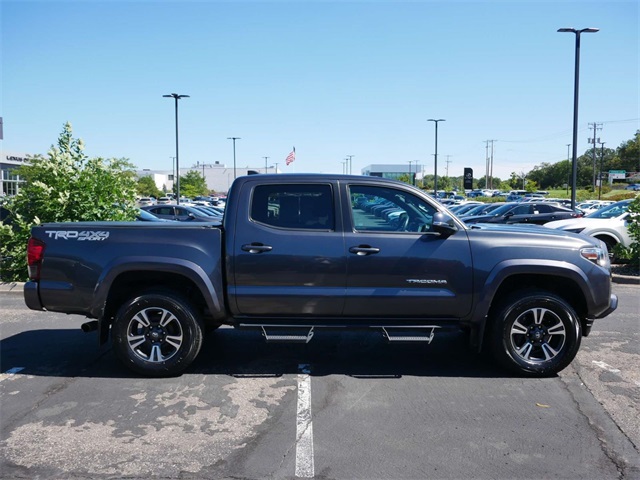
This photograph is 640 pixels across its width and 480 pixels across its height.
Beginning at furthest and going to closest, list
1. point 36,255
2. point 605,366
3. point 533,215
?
point 533,215, point 605,366, point 36,255

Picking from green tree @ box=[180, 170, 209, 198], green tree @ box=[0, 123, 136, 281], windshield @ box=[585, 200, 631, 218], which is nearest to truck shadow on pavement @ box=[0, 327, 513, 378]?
green tree @ box=[0, 123, 136, 281]

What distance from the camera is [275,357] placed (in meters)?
6.05

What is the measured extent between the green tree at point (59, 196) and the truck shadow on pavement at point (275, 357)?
13.8 feet

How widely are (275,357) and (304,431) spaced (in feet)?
6.05

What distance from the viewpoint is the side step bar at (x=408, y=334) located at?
520 centimetres

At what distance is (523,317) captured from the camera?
17.6ft

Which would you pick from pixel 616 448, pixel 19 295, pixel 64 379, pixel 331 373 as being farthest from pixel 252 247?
pixel 19 295

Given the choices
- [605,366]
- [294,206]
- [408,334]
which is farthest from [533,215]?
[294,206]

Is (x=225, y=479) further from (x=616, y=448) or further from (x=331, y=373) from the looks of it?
(x=616, y=448)

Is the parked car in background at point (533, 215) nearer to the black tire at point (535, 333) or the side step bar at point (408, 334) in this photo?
the black tire at point (535, 333)

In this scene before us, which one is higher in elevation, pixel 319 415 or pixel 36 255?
pixel 36 255

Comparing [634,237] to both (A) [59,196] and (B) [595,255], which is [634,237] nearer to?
(B) [595,255]

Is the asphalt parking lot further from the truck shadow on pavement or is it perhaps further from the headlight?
the headlight

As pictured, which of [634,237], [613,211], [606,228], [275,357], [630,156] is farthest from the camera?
[630,156]
